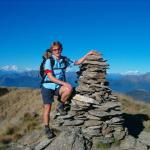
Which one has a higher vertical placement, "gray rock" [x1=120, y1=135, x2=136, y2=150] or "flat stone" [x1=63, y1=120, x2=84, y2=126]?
"flat stone" [x1=63, y1=120, x2=84, y2=126]

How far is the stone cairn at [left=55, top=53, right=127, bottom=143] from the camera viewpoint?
715 inches

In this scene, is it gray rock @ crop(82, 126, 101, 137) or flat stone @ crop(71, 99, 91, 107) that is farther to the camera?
flat stone @ crop(71, 99, 91, 107)

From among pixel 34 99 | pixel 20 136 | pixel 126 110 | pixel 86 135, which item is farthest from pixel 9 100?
pixel 86 135

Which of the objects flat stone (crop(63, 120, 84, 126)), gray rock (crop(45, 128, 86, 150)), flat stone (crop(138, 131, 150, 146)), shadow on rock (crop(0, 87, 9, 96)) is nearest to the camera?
gray rock (crop(45, 128, 86, 150))

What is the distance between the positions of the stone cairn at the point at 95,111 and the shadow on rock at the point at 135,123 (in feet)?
11.5

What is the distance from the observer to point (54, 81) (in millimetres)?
16125

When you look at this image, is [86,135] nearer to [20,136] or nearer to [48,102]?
[48,102]

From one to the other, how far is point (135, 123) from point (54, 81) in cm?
1085

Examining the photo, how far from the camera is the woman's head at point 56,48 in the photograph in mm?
16062

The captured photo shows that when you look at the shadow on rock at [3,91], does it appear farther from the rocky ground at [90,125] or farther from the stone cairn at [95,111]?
the stone cairn at [95,111]

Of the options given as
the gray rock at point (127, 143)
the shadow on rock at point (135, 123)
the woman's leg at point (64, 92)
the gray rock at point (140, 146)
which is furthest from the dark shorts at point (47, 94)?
the shadow on rock at point (135, 123)

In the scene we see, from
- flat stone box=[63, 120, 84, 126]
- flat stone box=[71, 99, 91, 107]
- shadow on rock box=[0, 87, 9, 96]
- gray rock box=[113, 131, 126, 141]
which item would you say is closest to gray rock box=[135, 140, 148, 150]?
gray rock box=[113, 131, 126, 141]

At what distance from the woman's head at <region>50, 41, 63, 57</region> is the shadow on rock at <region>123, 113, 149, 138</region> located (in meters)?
8.48

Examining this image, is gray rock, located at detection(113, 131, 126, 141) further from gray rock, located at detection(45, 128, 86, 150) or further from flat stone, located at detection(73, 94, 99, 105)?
gray rock, located at detection(45, 128, 86, 150)
